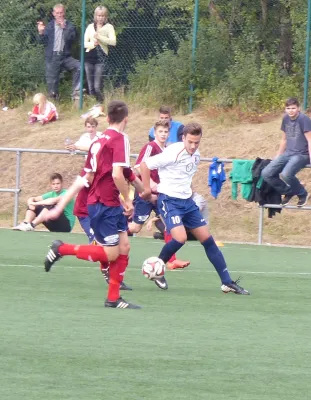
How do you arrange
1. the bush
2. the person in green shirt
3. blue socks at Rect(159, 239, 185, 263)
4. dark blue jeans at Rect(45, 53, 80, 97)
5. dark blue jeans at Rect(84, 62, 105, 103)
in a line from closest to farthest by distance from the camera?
blue socks at Rect(159, 239, 185, 263) < the person in green shirt < the bush < dark blue jeans at Rect(84, 62, 105, 103) < dark blue jeans at Rect(45, 53, 80, 97)

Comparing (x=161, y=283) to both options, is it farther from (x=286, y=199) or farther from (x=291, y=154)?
(x=286, y=199)

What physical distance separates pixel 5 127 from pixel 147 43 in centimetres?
355

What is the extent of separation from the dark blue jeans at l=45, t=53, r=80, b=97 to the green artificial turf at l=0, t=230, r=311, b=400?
11333 mm

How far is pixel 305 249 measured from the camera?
17234 millimetres

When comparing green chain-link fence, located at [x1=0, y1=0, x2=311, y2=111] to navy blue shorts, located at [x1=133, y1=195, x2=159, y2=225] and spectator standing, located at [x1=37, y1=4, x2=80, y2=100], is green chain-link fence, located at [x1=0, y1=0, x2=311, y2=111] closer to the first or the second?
spectator standing, located at [x1=37, y1=4, x2=80, y2=100]

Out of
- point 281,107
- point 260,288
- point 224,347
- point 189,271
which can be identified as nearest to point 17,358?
point 224,347

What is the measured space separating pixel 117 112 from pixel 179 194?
196 centimetres

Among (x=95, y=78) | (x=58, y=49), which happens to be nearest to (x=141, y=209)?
(x=95, y=78)

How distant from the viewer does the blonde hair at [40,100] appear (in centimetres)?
2353

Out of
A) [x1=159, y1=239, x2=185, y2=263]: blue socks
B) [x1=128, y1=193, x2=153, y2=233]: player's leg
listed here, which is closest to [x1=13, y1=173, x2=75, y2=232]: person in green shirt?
[x1=128, y1=193, x2=153, y2=233]: player's leg

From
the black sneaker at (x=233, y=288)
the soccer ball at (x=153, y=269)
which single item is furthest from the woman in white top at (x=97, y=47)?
the black sneaker at (x=233, y=288)

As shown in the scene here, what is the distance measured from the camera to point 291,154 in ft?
55.3

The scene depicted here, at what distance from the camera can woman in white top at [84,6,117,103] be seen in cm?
2298

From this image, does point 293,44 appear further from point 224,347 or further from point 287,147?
point 224,347
